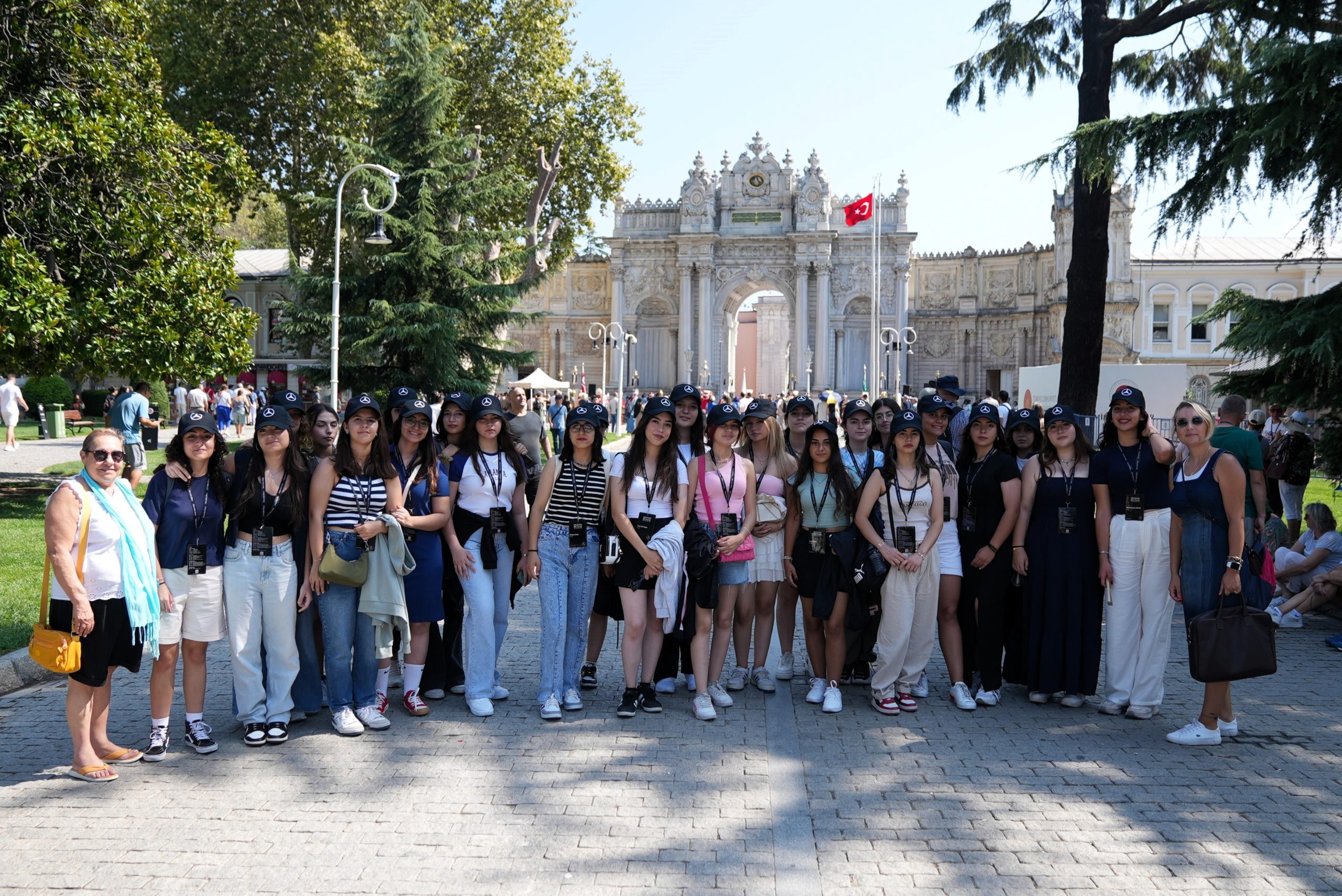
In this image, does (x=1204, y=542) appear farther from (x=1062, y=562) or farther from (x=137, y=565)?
(x=137, y=565)

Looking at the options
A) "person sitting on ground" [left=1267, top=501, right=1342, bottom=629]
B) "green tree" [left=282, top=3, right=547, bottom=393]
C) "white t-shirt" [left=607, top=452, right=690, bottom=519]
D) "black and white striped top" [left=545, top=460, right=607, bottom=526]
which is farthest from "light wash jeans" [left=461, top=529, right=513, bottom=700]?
"green tree" [left=282, top=3, right=547, bottom=393]

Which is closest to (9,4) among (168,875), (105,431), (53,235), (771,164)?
(53,235)

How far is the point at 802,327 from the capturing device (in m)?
50.7

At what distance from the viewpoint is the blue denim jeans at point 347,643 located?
596 cm

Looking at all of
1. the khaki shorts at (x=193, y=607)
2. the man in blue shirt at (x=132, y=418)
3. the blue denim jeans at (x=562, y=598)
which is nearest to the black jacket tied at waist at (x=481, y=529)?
the blue denim jeans at (x=562, y=598)

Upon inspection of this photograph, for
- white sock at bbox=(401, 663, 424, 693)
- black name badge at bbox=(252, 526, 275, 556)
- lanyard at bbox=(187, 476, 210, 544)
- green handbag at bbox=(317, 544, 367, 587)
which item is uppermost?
lanyard at bbox=(187, 476, 210, 544)

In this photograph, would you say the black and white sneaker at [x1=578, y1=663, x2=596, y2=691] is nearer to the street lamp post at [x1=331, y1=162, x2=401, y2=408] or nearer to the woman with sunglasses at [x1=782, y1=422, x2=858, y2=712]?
the woman with sunglasses at [x1=782, y1=422, x2=858, y2=712]

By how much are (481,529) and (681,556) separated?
126 centimetres

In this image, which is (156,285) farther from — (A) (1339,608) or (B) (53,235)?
(A) (1339,608)

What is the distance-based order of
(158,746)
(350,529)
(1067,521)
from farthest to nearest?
1. (1067,521)
2. (350,529)
3. (158,746)

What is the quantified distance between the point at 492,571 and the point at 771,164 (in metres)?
Result: 48.6

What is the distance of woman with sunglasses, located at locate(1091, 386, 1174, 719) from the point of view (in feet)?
21.0

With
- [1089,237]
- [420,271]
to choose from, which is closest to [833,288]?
[420,271]

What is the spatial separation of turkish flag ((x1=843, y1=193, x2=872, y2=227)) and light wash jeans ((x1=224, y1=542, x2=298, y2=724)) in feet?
131
